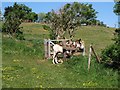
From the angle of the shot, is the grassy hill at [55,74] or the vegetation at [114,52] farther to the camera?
the vegetation at [114,52]

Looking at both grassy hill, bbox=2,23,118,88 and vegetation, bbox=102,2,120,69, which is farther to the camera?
vegetation, bbox=102,2,120,69

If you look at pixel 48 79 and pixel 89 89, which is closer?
pixel 89 89

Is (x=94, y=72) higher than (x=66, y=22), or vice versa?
(x=66, y=22)

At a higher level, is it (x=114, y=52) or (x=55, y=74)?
(x=114, y=52)

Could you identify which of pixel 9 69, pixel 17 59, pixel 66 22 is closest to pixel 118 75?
pixel 9 69

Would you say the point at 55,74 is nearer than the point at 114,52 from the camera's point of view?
No

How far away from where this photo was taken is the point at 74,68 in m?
22.4

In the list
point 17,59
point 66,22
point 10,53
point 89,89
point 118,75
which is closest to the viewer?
point 89,89

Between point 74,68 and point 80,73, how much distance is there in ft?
5.60

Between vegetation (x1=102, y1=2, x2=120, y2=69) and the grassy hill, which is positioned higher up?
vegetation (x1=102, y1=2, x2=120, y2=69)

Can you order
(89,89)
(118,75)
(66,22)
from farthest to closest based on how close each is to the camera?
(66,22)
(118,75)
(89,89)

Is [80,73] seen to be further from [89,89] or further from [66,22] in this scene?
[66,22]

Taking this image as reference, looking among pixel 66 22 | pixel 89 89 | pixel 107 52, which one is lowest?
pixel 89 89

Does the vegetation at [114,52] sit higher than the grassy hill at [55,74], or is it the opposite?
the vegetation at [114,52]
